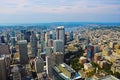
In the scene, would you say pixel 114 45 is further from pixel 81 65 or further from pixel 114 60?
pixel 81 65

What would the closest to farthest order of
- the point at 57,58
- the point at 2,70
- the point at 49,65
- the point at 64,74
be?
the point at 64,74
the point at 2,70
the point at 49,65
the point at 57,58

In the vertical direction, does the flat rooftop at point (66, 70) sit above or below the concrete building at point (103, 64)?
above

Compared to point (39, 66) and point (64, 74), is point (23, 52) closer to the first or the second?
point (39, 66)

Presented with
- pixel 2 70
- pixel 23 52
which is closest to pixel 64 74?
pixel 2 70

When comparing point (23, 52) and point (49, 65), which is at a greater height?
point (23, 52)

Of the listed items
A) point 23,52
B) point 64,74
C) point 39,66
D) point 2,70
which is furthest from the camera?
point 23,52

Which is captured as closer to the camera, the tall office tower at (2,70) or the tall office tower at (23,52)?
the tall office tower at (2,70)

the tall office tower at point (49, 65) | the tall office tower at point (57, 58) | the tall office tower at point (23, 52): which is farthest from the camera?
the tall office tower at point (23, 52)

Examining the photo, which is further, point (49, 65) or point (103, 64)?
point (103, 64)

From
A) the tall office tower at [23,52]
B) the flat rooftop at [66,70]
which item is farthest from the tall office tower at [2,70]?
the tall office tower at [23,52]

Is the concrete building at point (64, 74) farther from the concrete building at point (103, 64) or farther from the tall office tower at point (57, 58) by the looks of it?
the concrete building at point (103, 64)

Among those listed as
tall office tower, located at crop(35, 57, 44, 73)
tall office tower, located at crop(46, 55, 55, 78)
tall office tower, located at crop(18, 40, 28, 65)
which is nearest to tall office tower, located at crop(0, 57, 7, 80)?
tall office tower, located at crop(35, 57, 44, 73)
